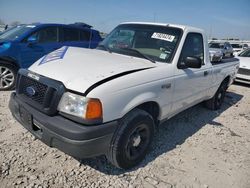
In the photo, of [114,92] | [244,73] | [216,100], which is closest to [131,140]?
[114,92]

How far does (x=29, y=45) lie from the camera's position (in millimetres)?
6172

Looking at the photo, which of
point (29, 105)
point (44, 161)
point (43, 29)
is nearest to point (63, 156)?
point (44, 161)

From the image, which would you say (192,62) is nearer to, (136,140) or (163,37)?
(163,37)

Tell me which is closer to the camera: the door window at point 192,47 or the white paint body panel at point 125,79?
the white paint body panel at point 125,79

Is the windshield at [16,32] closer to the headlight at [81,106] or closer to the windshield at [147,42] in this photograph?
the windshield at [147,42]

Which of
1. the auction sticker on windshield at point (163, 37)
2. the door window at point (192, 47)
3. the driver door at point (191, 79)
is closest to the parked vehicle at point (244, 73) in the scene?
the driver door at point (191, 79)

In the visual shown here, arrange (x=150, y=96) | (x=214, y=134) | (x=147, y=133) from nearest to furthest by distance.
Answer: (x=150, y=96), (x=147, y=133), (x=214, y=134)

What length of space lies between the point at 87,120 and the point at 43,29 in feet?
16.0

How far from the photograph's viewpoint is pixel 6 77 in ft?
19.6

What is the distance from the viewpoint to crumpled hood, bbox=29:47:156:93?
8.54 feet

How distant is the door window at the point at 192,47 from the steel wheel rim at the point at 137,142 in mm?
1163

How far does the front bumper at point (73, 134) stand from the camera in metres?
2.46

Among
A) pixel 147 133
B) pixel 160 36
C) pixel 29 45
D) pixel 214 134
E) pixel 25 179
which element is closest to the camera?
pixel 25 179

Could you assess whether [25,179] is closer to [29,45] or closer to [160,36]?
[160,36]
